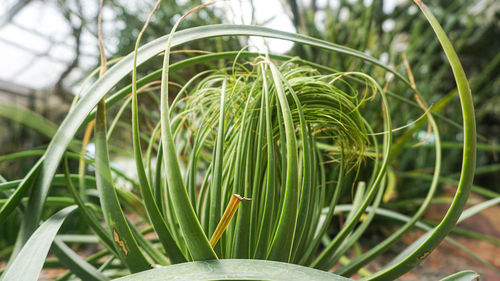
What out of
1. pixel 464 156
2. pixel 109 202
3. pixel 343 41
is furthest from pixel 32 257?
pixel 343 41

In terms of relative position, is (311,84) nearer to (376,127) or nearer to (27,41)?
(376,127)

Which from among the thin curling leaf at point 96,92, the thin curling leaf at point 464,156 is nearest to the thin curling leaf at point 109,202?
the thin curling leaf at point 96,92

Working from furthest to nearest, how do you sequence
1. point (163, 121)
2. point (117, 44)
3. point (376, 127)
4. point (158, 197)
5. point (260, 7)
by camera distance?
point (117, 44) → point (376, 127) → point (260, 7) → point (158, 197) → point (163, 121)

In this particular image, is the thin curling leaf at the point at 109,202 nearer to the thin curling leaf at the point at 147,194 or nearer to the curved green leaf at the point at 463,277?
the thin curling leaf at the point at 147,194

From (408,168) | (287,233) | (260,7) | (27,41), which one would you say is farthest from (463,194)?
(27,41)

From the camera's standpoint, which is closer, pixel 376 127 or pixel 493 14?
pixel 376 127

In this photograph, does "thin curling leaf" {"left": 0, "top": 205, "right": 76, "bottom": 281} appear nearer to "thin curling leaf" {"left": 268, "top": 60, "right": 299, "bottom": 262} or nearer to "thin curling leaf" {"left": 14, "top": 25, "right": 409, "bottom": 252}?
"thin curling leaf" {"left": 14, "top": 25, "right": 409, "bottom": 252}
